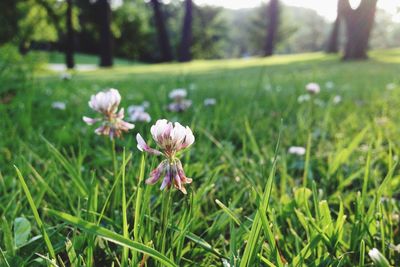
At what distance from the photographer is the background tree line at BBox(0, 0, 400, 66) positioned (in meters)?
24.7

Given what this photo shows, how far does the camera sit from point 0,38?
92.7 ft

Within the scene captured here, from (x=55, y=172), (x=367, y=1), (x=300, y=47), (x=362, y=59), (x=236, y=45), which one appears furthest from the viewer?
(x=236, y=45)

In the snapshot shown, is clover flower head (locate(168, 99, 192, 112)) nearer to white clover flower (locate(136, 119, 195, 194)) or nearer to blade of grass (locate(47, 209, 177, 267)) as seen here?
white clover flower (locate(136, 119, 195, 194))

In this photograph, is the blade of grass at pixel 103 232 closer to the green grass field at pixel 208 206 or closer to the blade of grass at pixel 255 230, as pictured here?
the green grass field at pixel 208 206

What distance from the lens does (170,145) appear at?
0.78m

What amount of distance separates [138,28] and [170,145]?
50.1 m

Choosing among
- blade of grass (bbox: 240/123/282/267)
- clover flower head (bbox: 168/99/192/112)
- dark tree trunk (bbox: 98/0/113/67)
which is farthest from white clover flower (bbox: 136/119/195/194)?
dark tree trunk (bbox: 98/0/113/67)

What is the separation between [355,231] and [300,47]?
109m

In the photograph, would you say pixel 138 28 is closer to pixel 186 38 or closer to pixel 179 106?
pixel 186 38

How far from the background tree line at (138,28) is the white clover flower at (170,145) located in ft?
16.1

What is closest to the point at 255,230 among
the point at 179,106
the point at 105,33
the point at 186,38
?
the point at 179,106

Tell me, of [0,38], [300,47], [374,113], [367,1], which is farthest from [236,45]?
[374,113]

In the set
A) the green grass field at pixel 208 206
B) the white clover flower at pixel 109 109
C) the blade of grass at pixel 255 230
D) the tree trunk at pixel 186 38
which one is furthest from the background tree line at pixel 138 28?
the blade of grass at pixel 255 230

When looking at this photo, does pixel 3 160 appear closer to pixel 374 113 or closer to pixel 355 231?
pixel 355 231
